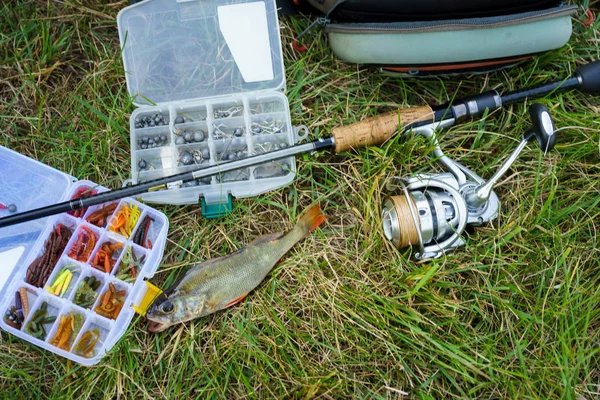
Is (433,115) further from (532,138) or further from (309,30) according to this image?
(309,30)

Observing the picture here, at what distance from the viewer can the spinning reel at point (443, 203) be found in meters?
2.24

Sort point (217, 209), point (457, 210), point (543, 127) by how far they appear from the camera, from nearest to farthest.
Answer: point (543, 127)
point (457, 210)
point (217, 209)

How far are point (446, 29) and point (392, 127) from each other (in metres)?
0.50

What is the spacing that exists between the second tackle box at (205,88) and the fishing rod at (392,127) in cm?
19

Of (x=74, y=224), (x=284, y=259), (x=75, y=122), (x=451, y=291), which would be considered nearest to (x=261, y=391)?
(x=284, y=259)

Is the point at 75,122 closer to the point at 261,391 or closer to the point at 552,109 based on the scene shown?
the point at 261,391

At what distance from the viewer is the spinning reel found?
2240 mm

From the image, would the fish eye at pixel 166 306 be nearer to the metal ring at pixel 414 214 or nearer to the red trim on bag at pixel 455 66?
the metal ring at pixel 414 214

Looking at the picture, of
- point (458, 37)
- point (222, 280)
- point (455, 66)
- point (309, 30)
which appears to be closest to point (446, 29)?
point (458, 37)

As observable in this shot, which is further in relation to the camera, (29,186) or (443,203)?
(29,186)

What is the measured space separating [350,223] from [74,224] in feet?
4.46

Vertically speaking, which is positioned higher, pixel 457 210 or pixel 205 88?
pixel 205 88

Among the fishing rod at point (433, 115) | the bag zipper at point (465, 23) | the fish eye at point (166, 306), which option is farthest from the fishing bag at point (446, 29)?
the fish eye at point (166, 306)

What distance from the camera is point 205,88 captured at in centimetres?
266
